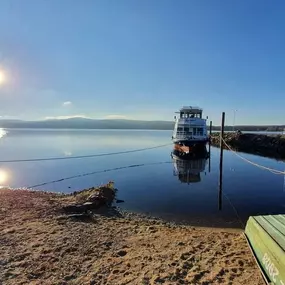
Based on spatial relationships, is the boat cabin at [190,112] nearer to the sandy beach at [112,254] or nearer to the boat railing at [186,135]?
the boat railing at [186,135]

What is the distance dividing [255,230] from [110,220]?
547cm

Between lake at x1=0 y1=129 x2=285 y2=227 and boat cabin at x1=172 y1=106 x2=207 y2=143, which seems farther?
boat cabin at x1=172 y1=106 x2=207 y2=143

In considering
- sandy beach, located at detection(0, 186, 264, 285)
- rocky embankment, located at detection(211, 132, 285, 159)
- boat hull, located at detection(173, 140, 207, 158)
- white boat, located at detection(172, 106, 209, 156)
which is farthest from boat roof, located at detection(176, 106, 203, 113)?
sandy beach, located at detection(0, 186, 264, 285)

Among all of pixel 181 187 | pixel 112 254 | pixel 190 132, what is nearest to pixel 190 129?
pixel 190 132

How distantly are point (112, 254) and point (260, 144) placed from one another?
162 ft

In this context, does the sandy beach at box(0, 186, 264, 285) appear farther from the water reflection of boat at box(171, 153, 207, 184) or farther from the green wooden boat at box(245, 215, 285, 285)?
the water reflection of boat at box(171, 153, 207, 184)

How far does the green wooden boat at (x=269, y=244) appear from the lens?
5801 mm

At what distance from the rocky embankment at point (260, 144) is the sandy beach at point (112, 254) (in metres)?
35.8

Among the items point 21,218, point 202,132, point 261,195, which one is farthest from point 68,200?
point 202,132

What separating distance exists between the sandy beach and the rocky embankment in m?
35.8

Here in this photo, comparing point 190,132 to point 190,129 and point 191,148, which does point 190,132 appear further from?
point 191,148

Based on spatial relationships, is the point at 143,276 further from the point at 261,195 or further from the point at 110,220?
the point at 261,195

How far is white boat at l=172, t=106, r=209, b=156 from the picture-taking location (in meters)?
38.4

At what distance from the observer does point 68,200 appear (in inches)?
562
